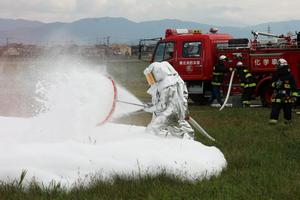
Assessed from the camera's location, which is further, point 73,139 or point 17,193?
point 73,139

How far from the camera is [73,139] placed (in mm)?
7141

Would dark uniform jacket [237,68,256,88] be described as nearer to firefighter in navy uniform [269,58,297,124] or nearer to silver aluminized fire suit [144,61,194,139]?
firefighter in navy uniform [269,58,297,124]

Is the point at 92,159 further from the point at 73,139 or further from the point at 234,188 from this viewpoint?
the point at 234,188

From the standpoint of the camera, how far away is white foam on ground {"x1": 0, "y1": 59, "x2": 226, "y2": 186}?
19.3 feet

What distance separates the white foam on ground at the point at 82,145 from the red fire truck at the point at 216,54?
809 centimetres

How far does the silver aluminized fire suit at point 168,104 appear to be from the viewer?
739 centimetres

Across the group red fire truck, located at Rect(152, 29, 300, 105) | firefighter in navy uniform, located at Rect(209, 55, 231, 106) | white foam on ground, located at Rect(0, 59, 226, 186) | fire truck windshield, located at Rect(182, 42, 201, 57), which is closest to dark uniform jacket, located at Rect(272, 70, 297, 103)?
red fire truck, located at Rect(152, 29, 300, 105)

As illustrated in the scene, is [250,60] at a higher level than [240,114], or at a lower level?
higher

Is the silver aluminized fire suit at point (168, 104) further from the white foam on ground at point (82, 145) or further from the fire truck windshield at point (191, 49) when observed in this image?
the fire truck windshield at point (191, 49)

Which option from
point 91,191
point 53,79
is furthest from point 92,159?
point 53,79

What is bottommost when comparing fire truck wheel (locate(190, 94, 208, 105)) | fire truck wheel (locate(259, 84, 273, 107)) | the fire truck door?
fire truck wheel (locate(190, 94, 208, 105))

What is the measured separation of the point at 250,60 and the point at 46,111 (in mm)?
9058

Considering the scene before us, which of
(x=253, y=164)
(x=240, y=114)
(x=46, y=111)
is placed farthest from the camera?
(x=240, y=114)

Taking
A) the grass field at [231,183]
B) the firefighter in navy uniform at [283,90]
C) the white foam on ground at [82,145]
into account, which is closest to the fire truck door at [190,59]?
the firefighter in navy uniform at [283,90]
